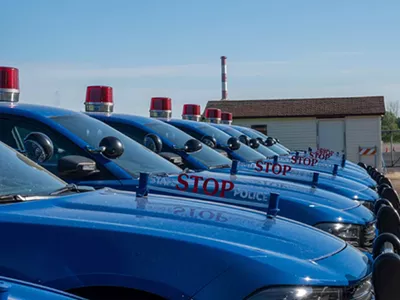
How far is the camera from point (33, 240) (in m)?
2.72

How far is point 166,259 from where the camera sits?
8.68ft

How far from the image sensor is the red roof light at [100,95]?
7.38m

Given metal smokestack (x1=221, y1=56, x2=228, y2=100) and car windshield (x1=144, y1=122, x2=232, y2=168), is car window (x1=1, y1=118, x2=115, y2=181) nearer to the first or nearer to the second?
car windshield (x1=144, y1=122, x2=232, y2=168)

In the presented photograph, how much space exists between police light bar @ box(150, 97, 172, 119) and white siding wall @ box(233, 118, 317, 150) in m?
20.1

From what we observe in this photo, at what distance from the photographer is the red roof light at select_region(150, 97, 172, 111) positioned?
968 cm

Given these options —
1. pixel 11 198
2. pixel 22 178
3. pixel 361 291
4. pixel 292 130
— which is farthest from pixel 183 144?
pixel 292 130

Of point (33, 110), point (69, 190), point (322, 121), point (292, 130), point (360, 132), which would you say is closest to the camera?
point (69, 190)

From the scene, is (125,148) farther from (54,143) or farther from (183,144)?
(183,144)

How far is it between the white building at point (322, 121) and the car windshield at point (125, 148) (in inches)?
909

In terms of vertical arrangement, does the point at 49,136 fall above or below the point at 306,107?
below

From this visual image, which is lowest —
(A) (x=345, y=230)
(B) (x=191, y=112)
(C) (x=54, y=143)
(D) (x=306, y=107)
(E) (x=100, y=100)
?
(A) (x=345, y=230)

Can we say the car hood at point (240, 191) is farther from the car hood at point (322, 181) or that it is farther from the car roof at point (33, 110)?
the car hood at point (322, 181)

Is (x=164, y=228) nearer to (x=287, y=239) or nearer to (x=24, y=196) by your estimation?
(x=287, y=239)

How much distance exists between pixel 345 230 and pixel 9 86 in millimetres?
3300
